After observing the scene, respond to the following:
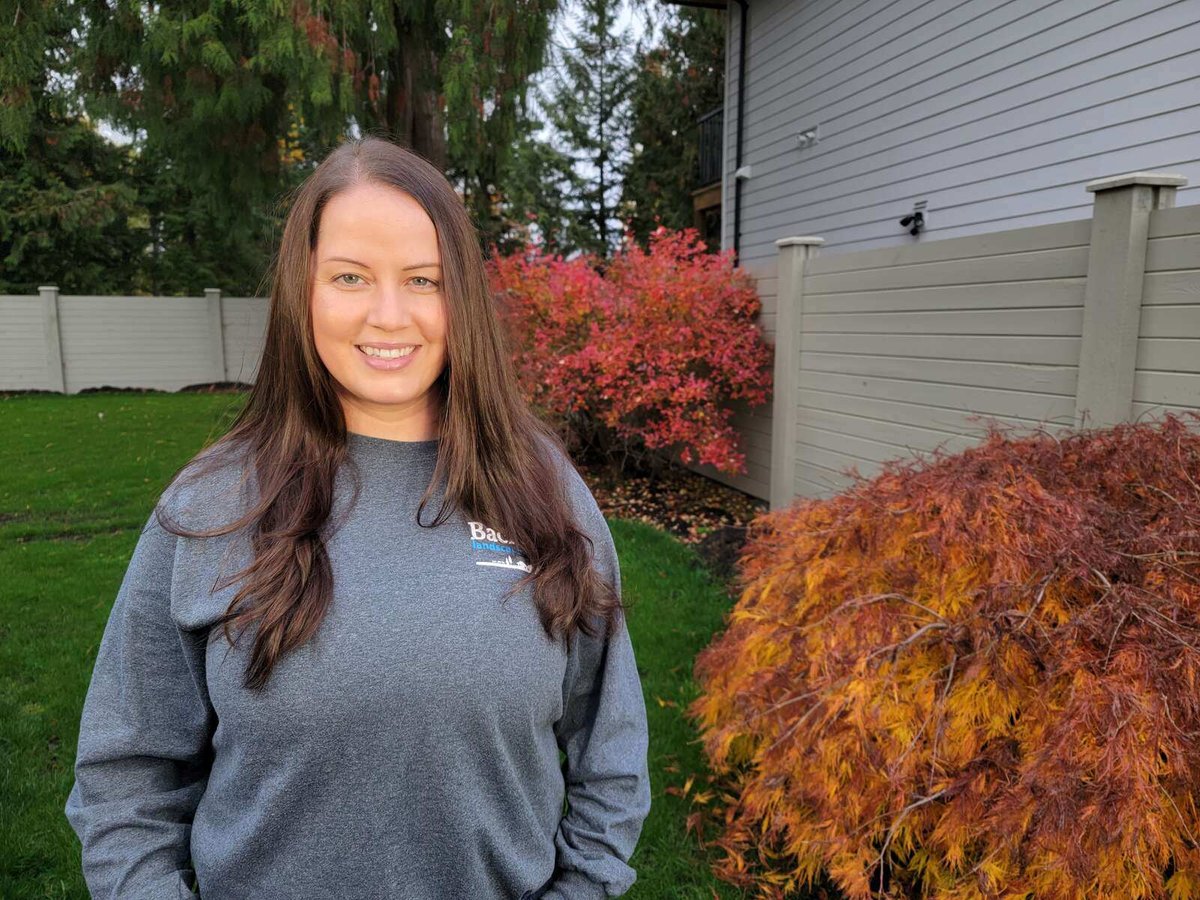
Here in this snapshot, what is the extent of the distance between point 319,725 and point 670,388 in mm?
5454

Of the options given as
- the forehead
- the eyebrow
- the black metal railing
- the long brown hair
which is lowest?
the long brown hair

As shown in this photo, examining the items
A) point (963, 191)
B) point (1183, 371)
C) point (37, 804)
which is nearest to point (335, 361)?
point (37, 804)

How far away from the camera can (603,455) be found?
758cm

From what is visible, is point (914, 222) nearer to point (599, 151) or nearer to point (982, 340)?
point (982, 340)

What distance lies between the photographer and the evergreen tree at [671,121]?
1773cm

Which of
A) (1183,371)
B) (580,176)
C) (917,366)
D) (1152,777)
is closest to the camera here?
(1152,777)

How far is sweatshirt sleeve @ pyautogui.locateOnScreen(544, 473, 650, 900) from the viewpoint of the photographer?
123 cm

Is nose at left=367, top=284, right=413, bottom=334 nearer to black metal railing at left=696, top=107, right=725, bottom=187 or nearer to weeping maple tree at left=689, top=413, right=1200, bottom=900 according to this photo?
weeping maple tree at left=689, top=413, right=1200, bottom=900

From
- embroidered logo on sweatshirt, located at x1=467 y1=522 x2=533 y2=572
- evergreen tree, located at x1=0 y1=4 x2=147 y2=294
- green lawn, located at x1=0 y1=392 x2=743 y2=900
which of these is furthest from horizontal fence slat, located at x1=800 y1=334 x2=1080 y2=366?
evergreen tree, located at x1=0 y1=4 x2=147 y2=294

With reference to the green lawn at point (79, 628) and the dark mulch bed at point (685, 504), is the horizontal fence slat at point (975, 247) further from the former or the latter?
the green lawn at point (79, 628)

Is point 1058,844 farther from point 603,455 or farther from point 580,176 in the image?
point 580,176

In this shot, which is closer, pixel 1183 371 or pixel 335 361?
pixel 335 361

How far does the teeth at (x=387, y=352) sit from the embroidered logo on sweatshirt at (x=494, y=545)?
0.88 feet

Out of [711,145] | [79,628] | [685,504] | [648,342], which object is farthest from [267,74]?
[711,145]
